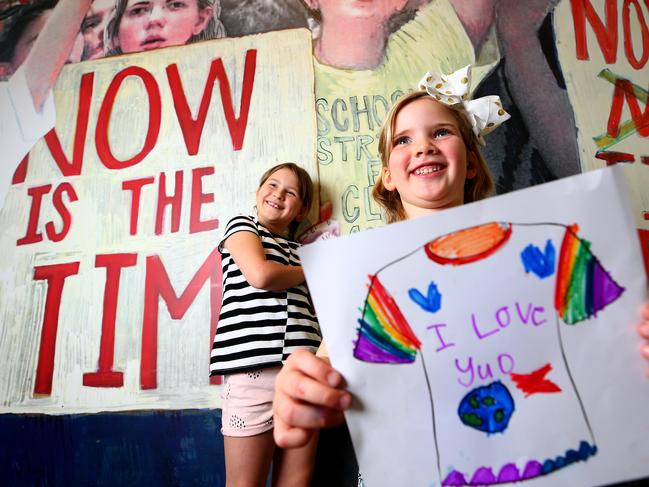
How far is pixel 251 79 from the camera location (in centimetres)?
135

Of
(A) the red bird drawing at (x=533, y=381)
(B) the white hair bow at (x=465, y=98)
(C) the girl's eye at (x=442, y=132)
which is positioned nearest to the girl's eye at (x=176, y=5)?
(B) the white hair bow at (x=465, y=98)

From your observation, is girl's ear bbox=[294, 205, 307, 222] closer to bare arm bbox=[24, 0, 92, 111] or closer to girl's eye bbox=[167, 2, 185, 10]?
girl's eye bbox=[167, 2, 185, 10]

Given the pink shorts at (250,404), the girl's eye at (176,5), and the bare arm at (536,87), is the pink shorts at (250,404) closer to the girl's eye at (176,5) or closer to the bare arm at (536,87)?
the bare arm at (536,87)

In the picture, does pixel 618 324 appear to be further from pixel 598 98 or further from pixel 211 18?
pixel 211 18

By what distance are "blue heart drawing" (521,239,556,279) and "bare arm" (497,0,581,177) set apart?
94 cm

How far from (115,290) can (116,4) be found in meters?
1.03

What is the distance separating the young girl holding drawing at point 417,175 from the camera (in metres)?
0.40

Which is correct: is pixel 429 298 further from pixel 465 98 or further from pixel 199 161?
pixel 199 161

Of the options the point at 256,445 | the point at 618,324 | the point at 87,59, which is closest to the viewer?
the point at 618,324

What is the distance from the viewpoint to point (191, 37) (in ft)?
4.63

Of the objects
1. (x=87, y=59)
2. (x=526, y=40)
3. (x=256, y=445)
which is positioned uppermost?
(x=87, y=59)

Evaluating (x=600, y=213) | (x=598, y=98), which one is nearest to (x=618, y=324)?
(x=600, y=213)

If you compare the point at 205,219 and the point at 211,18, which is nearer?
the point at 205,219

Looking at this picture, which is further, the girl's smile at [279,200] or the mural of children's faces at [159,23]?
the mural of children's faces at [159,23]
